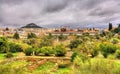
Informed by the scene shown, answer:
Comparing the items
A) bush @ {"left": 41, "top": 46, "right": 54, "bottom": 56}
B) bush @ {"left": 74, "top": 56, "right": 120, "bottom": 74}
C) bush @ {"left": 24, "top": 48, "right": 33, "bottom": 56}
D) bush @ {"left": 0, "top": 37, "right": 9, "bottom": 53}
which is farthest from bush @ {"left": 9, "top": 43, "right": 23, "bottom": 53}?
bush @ {"left": 74, "top": 56, "right": 120, "bottom": 74}

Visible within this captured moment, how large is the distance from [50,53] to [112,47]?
31.7 ft

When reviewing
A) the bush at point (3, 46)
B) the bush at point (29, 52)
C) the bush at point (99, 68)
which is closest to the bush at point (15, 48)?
the bush at point (3, 46)

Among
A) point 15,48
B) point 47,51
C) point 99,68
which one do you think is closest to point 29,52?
point 47,51

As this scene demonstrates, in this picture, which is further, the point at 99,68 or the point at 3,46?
the point at 3,46

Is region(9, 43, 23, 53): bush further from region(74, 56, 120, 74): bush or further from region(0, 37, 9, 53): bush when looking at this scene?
region(74, 56, 120, 74): bush

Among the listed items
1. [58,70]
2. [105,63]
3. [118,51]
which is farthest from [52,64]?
[105,63]

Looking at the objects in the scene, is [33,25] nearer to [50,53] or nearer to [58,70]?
[50,53]

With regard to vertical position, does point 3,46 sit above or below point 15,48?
above

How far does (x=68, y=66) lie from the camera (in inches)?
1459

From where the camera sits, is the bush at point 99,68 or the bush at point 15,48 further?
the bush at point 15,48

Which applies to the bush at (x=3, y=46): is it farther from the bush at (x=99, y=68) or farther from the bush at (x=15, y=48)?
the bush at (x=99, y=68)

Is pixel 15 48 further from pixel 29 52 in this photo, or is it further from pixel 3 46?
pixel 29 52

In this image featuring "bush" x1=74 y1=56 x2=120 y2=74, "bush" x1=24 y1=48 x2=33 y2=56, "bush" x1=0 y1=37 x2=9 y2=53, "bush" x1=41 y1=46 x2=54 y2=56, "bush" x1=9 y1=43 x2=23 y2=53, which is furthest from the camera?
"bush" x1=9 y1=43 x2=23 y2=53

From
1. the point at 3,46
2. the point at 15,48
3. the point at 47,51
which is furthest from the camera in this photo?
the point at 15,48
